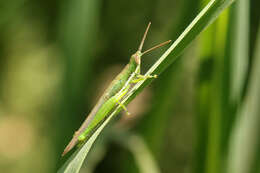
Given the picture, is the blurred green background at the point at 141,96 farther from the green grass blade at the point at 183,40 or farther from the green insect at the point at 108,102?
the green grass blade at the point at 183,40

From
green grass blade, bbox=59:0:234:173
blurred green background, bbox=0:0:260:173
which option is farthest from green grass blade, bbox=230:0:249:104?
green grass blade, bbox=59:0:234:173

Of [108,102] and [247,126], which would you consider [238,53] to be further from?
[108,102]

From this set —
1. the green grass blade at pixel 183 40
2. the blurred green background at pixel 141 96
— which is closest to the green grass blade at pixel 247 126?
the blurred green background at pixel 141 96

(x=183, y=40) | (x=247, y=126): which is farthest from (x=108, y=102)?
(x=247, y=126)

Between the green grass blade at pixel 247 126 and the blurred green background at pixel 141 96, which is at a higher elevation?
the blurred green background at pixel 141 96

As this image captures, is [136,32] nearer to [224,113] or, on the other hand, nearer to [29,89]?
[29,89]
